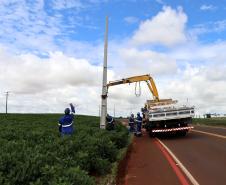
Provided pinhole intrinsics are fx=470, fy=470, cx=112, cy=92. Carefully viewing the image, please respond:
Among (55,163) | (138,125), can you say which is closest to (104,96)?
(138,125)

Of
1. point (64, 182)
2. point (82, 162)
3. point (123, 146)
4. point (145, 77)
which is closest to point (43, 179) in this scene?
point (64, 182)

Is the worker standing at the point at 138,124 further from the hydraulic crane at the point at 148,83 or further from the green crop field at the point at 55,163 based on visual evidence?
the green crop field at the point at 55,163

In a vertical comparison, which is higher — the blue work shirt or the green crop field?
the blue work shirt

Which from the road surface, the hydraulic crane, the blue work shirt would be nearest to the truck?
the hydraulic crane

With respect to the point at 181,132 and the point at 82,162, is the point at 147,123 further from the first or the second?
the point at 82,162

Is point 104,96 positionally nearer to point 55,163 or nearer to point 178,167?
point 178,167

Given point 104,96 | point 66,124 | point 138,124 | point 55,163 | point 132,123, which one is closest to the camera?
point 55,163

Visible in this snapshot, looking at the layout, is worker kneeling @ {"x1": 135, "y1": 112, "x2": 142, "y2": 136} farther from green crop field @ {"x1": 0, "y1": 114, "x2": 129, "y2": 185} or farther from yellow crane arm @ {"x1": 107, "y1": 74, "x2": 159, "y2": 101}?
green crop field @ {"x1": 0, "y1": 114, "x2": 129, "y2": 185}

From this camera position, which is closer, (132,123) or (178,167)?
(178,167)

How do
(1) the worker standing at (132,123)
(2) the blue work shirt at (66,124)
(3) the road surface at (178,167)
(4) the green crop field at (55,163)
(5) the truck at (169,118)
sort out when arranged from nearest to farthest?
(4) the green crop field at (55,163) → (3) the road surface at (178,167) → (2) the blue work shirt at (66,124) → (5) the truck at (169,118) → (1) the worker standing at (132,123)

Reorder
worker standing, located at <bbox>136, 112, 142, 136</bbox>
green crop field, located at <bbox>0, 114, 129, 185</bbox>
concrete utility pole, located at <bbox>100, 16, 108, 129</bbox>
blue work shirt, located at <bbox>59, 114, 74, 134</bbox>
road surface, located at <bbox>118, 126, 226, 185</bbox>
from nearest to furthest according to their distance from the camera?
1. green crop field, located at <bbox>0, 114, 129, 185</bbox>
2. road surface, located at <bbox>118, 126, 226, 185</bbox>
3. blue work shirt, located at <bbox>59, 114, 74, 134</bbox>
4. concrete utility pole, located at <bbox>100, 16, 108, 129</bbox>
5. worker standing, located at <bbox>136, 112, 142, 136</bbox>

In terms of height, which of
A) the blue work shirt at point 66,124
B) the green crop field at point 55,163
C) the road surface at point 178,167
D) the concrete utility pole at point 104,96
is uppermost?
the concrete utility pole at point 104,96

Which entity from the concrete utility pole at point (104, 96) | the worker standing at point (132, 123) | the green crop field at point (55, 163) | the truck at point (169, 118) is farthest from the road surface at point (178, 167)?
the worker standing at point (132, 123)

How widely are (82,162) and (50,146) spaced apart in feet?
3.61
